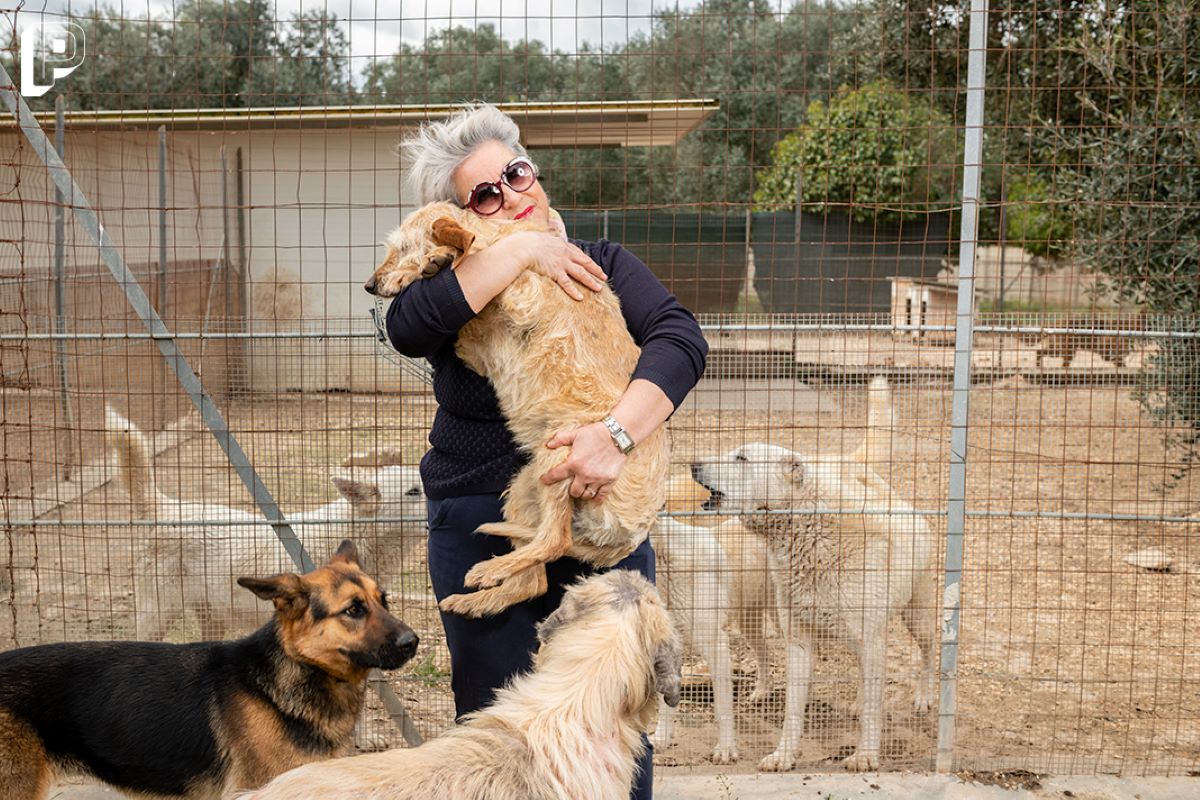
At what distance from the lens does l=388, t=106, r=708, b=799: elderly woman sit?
2531 mm

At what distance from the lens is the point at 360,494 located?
5.50 meters

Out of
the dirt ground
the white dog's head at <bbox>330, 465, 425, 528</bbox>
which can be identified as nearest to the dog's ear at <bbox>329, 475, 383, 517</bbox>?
the white dog's head at <bbox>330, 465, 425, 528</bbox>

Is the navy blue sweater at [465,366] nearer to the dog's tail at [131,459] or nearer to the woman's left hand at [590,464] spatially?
the woman's left hand at [590,464]

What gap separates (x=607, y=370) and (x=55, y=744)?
2.25 meters

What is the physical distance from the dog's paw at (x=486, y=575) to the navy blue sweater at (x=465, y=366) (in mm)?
235

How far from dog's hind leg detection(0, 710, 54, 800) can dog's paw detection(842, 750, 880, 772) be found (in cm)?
319

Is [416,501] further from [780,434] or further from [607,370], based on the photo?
[780,434]

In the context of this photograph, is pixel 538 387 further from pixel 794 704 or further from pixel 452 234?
pixel 794 704

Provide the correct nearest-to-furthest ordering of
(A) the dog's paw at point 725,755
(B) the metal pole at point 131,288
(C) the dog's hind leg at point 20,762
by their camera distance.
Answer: (C) the dog's hind leg at point 20,762 < (B) the metal pole at point 131,288 < (A) the dog's paw at point 725,755

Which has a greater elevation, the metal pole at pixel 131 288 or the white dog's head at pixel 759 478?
the metal pole at pixel 131 288

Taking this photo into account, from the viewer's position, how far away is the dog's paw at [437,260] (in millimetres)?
2562

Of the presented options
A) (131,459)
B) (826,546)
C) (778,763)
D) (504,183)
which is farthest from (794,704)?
(131,459)

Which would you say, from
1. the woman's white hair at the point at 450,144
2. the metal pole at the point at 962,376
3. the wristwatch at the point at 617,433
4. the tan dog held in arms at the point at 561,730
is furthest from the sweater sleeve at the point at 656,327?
the metal pole at the point at 962,376

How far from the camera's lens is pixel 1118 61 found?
802 cm
